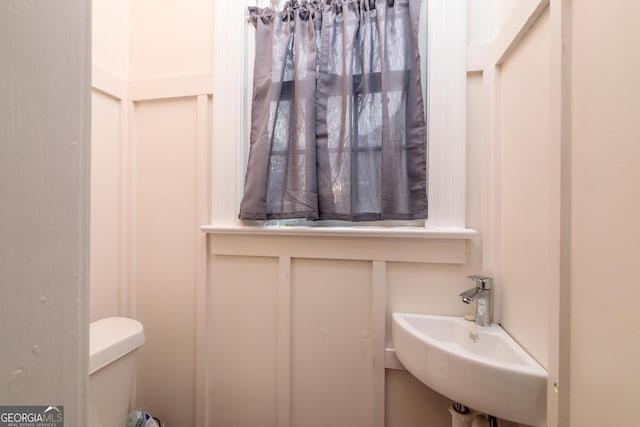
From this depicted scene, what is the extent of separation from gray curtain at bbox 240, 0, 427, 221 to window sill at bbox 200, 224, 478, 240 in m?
0.05

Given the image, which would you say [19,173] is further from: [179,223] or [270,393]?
[270,393]

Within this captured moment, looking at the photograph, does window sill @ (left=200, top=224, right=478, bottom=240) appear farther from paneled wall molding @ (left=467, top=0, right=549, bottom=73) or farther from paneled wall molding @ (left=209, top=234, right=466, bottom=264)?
paneled wall molding @ (left=467, top=0, right=549, bottom=73)

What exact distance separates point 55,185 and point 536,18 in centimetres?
108

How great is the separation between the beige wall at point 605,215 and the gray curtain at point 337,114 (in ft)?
1.60

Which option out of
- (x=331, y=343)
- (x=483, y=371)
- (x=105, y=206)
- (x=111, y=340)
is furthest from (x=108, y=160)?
(x=483, y=371)

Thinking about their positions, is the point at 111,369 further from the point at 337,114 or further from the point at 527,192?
the point at 527,192

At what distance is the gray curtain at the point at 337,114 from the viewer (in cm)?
102

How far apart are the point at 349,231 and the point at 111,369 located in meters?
0.94

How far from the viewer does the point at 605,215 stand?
48cm

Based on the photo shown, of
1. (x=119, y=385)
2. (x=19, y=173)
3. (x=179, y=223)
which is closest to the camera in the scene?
(x=19, y=173)

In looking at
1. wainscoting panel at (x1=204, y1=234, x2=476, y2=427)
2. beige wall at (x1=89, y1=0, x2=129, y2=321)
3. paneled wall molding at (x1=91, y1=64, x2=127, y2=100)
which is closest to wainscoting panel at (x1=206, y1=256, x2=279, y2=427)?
wainscoting panel at (x1=204, y1=234, x2=476, y2=427)

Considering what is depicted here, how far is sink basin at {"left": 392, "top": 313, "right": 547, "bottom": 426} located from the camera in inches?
25.4

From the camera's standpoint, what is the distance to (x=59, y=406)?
31 centimetres

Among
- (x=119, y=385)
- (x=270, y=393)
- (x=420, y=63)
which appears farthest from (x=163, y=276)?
(x=420, y=63)
